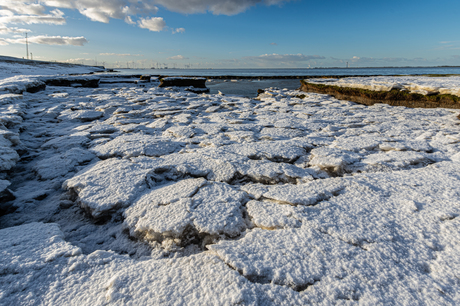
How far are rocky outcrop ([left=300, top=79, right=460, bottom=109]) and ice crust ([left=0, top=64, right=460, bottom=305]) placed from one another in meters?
2.14

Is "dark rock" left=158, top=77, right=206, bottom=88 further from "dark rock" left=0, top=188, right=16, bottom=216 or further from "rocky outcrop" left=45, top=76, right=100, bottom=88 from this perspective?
"dark rock" left=0, top=188, right=16, bottom=216

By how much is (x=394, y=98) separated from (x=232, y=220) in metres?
5.44

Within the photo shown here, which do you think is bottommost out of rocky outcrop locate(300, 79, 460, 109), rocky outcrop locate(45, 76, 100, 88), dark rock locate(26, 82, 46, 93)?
rocky outcrop locate(300, 79, 460, 109)

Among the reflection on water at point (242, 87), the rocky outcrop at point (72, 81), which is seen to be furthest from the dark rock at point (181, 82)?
the rocky outcrop at point (72, 81)

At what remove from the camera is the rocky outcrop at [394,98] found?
4.30 metres

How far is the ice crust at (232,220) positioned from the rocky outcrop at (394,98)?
214cm

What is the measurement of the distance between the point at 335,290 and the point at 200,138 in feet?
7.43

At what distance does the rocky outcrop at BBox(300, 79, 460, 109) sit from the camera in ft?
14.1

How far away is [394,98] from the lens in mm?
4957

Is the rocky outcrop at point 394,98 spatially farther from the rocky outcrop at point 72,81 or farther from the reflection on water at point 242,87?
the rocky outcrop at point 72,81

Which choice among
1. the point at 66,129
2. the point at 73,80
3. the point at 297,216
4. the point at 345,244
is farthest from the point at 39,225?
the point at 73,80

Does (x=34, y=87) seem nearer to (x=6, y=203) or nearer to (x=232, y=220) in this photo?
(x=6, y=203)

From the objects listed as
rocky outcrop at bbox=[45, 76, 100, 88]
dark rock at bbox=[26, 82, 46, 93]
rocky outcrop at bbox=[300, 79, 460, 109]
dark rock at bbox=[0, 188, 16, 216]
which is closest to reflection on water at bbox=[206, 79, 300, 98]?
rocky outcrop at bbox=[300, 79, 460, 109]

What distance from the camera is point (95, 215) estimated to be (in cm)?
148
